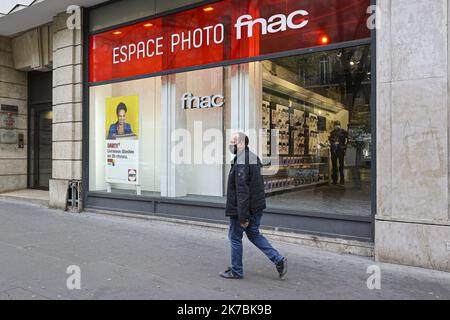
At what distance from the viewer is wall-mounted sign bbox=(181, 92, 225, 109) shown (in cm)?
902

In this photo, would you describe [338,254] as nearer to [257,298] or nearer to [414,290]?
[414,290]

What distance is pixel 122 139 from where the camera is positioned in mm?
10055

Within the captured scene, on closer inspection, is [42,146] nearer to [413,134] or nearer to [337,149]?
[337,149]

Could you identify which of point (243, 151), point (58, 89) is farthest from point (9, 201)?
point (243, 151)

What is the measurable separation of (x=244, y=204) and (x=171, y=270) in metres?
1.41

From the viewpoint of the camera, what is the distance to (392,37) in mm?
5801

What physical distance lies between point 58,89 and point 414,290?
9416mm

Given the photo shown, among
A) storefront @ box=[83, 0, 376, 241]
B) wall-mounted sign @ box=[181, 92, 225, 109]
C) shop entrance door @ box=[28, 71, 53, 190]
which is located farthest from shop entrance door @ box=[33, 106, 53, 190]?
wall-mounted sign @ box=[181, 92, 225, 109]

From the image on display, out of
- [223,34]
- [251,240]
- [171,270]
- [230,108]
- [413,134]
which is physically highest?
[223,34]

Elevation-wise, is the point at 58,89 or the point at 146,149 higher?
the point at 58,89

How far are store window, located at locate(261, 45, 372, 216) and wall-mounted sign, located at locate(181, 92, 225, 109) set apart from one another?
95 cm

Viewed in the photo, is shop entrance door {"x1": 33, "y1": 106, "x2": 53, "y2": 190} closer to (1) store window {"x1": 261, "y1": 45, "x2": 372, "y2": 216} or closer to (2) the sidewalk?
(2) the sidewalk

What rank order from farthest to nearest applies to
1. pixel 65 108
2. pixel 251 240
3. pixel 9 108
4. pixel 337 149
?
pixel 9 108 < pixel 65 108 < pixel 337 149 < pixel 251 240

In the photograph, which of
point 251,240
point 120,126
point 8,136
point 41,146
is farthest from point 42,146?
point 251,240
